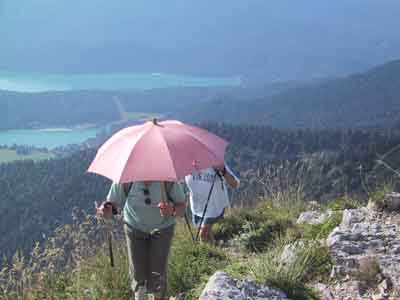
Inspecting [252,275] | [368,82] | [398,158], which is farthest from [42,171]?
[368,82]

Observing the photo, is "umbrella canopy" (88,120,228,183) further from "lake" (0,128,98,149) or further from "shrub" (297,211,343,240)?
"lake" (0,128,98,149)

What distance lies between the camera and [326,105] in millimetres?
120938

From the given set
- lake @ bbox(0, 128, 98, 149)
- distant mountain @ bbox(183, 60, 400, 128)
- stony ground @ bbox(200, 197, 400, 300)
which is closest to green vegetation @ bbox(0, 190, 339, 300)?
stony ground @ bbox(200, 197, 400, 300)

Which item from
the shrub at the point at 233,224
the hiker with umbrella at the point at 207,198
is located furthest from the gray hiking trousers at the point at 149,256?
the shrub at the point at 233,224

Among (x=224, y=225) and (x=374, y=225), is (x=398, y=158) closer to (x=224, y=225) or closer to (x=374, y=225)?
(x=224, y=225)

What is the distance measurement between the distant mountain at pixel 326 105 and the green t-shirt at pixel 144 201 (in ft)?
315

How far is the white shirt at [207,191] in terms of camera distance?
547 cm

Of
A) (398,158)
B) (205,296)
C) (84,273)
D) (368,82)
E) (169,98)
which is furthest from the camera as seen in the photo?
(169,98)

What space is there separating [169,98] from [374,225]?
149m

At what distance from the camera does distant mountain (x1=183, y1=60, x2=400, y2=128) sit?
105750mm

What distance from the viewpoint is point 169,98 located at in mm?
151875

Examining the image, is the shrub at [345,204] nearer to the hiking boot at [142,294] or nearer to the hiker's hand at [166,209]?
the hiker's hand at [166,209]

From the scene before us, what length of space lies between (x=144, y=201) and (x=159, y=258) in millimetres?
411

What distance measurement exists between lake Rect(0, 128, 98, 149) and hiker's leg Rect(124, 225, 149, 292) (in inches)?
4136
